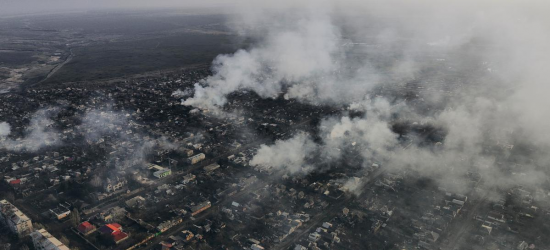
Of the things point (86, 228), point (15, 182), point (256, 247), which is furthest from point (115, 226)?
point (15, 182)

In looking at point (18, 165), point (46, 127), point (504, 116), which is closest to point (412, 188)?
point (504, 116)

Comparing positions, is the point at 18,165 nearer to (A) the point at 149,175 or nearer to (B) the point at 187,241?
(A) the point at 149,175

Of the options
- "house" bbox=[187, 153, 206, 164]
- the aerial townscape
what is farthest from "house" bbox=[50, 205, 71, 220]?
"house" bbox=[187, 153, 206, 164]

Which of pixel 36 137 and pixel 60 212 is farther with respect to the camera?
pixel 36 137

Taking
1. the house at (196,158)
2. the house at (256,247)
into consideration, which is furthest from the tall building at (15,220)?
the house at (256,247)

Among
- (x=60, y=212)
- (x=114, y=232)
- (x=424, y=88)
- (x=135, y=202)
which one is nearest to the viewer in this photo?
(x=114, y=232)

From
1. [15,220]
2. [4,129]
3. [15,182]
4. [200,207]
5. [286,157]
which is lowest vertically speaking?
[4,129]

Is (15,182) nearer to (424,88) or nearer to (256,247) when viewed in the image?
(256,247)
